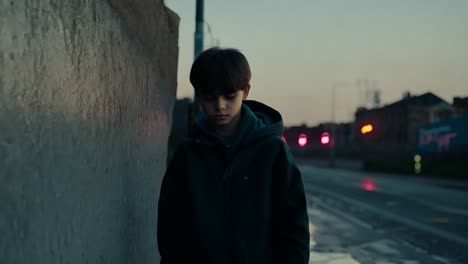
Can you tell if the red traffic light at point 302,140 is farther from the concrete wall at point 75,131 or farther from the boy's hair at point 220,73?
the boy's hair at point 220,73

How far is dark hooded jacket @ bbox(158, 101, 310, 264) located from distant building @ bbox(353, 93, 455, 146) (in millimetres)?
56464

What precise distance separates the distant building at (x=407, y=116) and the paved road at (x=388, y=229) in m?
40.4

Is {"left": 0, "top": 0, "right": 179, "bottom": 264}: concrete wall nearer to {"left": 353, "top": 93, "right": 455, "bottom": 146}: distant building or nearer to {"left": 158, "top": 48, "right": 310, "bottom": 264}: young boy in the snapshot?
{"left": 158, "top": 48, "right": 310, "bottom": 264}: young boy

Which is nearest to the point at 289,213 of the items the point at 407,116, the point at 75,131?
the point at 75,131

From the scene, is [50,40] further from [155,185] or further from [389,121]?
[389,121]

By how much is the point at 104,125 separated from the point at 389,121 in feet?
232

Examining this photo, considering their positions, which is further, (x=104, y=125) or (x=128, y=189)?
(x=128, y=189)

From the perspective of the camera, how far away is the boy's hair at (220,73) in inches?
77.5

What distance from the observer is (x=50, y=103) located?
144cm

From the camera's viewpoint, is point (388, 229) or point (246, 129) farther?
point (388, 229)

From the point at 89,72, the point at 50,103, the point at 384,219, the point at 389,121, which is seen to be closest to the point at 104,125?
the point at 89,72

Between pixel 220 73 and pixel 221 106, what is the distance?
119 millimetres

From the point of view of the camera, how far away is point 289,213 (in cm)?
198

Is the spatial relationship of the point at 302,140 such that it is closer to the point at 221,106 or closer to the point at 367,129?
the point at 367,129
